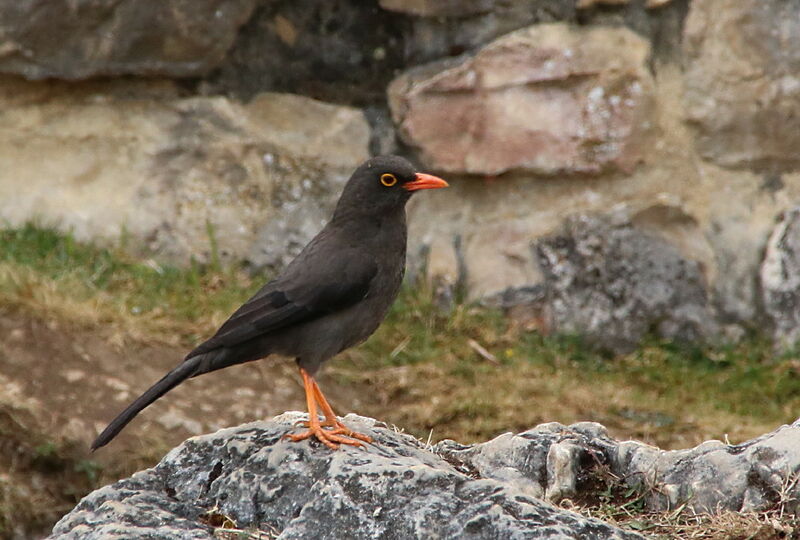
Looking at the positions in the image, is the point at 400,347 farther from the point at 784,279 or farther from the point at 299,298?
the point at 784,279

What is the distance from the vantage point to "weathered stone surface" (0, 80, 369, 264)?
643cm

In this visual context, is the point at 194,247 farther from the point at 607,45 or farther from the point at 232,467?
the point at 232,467

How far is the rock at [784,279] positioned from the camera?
619cm

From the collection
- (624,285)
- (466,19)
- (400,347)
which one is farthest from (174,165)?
(624,285)

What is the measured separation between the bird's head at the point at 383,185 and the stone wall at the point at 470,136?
1.64 meters

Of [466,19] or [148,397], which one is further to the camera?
[466,19]

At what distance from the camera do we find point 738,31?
6.17 m

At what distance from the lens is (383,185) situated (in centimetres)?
469

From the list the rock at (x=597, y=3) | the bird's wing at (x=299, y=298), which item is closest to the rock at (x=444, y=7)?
the rock at (x=597, y=3)

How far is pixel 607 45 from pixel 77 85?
112 inches

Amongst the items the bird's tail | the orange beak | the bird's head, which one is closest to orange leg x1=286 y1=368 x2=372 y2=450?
the bird's tail

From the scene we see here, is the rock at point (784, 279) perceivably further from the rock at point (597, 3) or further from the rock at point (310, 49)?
the rock at point (310, 49)

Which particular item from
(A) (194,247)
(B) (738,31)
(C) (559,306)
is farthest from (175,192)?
(B) (738,31)

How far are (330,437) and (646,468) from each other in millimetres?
1001
